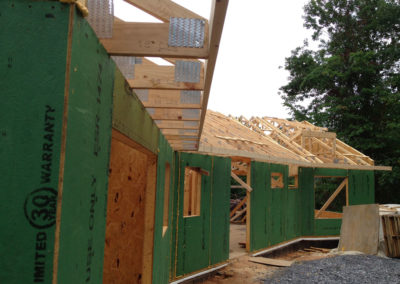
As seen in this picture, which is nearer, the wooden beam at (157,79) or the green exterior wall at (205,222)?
the wooden beam at (157,79)

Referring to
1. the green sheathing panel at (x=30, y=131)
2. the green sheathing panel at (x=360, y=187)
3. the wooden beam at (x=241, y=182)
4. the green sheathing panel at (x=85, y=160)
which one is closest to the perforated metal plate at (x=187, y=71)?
the green sheathing panel at (x=85, y=160)

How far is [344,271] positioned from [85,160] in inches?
310

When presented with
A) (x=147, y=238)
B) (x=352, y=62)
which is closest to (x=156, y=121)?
(x=147, y=238)

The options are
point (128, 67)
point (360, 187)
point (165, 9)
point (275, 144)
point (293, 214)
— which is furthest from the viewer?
point (360, 187)

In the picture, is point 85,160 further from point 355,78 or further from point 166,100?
point 355,78

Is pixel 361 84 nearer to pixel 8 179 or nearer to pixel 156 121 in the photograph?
pixel 156 121

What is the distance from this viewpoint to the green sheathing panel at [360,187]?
14.2 meters

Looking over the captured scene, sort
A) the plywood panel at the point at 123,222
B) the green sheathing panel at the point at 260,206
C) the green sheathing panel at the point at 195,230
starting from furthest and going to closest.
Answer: the green sheathing panel at the point at 260,206, the green sheathing panel at the point at 195,230, the plywood panel at the point at 123,222

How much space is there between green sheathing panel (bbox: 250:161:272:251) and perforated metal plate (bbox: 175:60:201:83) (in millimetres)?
8006

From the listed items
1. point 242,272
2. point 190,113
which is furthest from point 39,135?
point 242,272

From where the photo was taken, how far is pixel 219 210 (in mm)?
8969

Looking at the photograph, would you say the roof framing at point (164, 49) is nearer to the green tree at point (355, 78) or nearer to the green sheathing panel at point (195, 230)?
the green sheathing panel at point (195, 230)

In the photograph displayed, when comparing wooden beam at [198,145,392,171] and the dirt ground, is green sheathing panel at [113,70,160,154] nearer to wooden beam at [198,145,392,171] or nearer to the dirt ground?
wooden beam at [198,145,392,171]

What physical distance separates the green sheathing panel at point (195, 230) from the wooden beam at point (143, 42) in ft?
17.3
